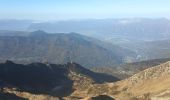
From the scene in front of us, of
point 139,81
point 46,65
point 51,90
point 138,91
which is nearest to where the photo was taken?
point 138,91

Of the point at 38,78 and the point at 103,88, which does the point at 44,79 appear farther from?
the point at 103,88

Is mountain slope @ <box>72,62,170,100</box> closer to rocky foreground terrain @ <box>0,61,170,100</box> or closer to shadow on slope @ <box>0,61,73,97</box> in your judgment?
rocky foreground terrain @ <box>0,61,170,100</box>

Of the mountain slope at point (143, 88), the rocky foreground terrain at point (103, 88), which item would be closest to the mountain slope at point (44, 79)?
the rocky foreground terrain at point (103, 88)

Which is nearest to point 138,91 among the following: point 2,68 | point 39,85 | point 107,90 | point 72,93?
point 107,90

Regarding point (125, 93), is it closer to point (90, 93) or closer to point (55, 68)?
point (90, 93)

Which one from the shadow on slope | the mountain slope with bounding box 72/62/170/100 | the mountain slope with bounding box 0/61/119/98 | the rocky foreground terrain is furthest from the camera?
the shadow on slope

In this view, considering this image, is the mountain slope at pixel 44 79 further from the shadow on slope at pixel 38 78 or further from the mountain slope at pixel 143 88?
the mountain slope at pixel 143 88

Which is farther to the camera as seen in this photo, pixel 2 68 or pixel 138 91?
pixel 2 68

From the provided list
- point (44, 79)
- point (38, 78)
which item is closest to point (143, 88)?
point (44, 79)

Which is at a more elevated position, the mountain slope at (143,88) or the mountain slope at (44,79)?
the mountain slope at (143,88)

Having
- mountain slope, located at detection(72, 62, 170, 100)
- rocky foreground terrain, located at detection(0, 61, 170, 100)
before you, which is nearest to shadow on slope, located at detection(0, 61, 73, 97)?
rocky foreground terrain, located at detection(0, 61, 170, 100)

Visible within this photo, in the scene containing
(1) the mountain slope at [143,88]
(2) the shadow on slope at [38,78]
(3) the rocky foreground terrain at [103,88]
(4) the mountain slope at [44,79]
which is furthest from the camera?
(2) the shadow on slope at [38,78]
